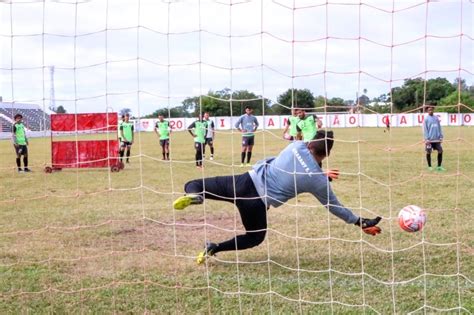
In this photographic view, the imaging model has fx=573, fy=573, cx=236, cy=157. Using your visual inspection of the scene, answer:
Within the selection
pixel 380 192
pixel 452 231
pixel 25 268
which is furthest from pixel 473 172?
pixel 25 268

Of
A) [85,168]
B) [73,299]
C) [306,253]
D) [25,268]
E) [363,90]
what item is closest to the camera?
[73,299]

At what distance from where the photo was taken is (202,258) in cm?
563

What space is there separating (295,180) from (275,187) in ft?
0.76

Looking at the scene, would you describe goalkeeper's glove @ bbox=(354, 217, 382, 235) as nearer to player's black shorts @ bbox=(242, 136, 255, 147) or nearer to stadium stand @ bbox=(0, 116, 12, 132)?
stadium stand @ bbox=(0, 116, 12, 132)

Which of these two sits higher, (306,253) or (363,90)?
(363,90)

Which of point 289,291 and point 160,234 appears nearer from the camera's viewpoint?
point 289,291

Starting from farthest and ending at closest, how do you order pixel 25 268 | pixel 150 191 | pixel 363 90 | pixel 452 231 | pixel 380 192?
pixel 150 191, pixel 380 192, pixel 452 231, pixel 25 268, pixel 363 90

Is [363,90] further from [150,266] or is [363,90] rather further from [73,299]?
[73,299]

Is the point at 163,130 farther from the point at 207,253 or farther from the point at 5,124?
the point at 207,253

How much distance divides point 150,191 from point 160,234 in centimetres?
382

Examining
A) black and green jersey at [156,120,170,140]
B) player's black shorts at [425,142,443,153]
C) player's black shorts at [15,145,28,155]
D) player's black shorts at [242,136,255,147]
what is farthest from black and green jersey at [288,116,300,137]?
player's black shorts at [15,145,28,155]

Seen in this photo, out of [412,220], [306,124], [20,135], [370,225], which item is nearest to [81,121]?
[20,135]

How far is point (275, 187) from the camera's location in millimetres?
5207

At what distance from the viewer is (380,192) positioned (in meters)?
10.0
